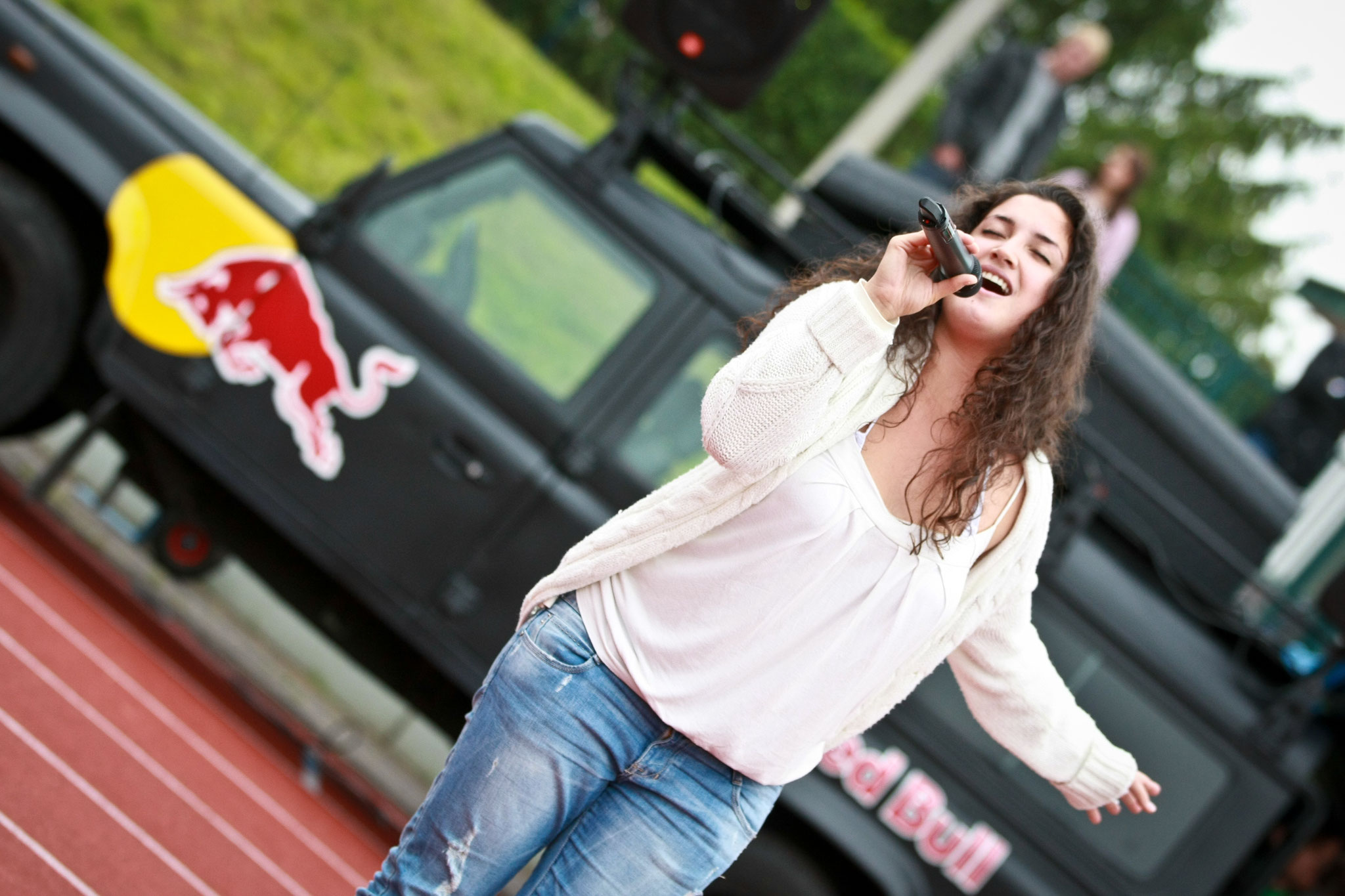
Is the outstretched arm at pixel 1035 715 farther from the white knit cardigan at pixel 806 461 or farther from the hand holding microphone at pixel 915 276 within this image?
the hand holding microphone at pixel 915 276

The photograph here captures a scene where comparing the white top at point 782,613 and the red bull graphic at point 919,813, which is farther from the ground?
the white top at point 782,613

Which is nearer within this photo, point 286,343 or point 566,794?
point 566,794

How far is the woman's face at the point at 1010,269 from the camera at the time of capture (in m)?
1.86

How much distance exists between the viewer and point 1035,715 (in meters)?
2.13

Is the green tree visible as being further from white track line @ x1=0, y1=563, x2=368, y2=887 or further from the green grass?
white track line @ x1=0, y1=563, x2=368, y2=887

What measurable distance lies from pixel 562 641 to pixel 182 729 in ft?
8.68

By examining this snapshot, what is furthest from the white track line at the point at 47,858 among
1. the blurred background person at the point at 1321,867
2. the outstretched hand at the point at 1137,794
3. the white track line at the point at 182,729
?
the blurred background person at the point at 1321,867

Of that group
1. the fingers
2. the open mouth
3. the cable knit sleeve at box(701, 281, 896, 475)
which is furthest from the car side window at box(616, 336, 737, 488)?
the cable knit sleeve at box(701, 281, 896, 475)

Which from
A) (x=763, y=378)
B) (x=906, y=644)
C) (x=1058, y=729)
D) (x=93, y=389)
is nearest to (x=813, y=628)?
Result: (x=906, y=644)

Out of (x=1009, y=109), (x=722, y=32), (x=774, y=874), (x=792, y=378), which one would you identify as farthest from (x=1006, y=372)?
(x=1009, y=109)

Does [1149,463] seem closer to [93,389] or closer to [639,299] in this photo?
[639,299]

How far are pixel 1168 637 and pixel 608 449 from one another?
1883 mm

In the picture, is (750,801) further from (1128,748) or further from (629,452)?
(1128,748)

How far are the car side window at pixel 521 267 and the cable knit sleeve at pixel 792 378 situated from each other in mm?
2169
